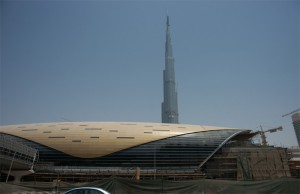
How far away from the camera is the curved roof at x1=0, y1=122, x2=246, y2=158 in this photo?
68750 mm

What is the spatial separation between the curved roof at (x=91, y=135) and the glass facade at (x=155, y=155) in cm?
130

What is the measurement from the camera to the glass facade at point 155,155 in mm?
69250

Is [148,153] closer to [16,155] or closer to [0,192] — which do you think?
[16,155]

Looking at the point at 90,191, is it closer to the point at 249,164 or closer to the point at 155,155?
the point at 155,155

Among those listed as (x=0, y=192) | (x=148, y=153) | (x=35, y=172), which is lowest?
(x=0, y=192)

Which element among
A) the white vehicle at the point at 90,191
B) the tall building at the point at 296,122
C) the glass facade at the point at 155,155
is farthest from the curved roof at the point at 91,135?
the tall building at the point at 296,122

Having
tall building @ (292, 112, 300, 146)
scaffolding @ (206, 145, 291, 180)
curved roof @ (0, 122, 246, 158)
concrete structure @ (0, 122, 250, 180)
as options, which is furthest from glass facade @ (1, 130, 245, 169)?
tall building @ (292, 112, 300, 146)

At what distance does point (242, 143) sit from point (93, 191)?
2880 inches

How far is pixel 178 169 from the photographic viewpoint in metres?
71.1

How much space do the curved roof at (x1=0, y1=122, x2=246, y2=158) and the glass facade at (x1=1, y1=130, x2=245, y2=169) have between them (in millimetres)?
1300

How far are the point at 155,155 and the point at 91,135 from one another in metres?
17.0

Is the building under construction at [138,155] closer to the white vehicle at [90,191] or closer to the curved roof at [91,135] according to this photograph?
the curved roof at [91,135]

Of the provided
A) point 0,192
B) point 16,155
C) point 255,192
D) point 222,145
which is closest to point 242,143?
point 222,145

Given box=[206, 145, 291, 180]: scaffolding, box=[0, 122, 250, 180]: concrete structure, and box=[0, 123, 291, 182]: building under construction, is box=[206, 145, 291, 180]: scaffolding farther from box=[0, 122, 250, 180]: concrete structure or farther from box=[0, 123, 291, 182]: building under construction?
box=[0, 122, 250, 180]: concrete structure
